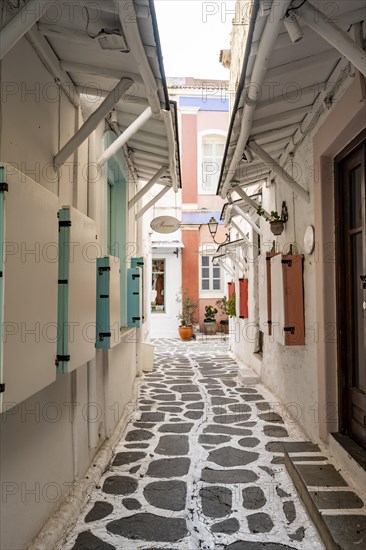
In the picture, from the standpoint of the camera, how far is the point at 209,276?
1733 cm

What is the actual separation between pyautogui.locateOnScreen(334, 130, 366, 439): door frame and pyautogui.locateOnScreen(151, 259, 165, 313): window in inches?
531

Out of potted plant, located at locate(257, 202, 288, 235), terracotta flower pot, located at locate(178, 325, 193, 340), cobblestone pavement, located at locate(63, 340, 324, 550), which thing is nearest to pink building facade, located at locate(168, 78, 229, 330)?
terracotta flower pot, located at locate(178, 325, 193, 340)

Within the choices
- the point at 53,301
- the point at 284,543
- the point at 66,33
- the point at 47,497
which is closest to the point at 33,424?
the point at 47,497

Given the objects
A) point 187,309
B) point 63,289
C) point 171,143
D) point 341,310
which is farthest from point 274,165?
point 187,309

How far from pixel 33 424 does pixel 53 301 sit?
830 mm

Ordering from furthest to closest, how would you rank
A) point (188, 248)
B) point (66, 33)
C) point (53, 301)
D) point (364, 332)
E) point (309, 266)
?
point (188, 248) < point (309, 266) < point (364, 332) < point (66, 33) < point (53, 301)

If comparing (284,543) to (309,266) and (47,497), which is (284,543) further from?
(309,266)

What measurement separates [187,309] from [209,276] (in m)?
1.85

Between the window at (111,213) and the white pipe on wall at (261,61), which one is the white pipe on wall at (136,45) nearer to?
the white pipe on wall at (261,61)

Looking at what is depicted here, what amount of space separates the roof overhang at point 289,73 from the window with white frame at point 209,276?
1165cm

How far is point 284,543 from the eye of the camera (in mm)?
2891

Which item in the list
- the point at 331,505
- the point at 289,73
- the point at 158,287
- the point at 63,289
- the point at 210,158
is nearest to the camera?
the point at 63,289

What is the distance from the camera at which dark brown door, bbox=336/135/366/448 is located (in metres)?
3.55

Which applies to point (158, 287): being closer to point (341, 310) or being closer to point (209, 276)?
point (209, 276)
